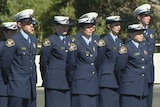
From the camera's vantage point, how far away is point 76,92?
9.77 metres

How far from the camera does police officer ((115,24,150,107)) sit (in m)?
9.48

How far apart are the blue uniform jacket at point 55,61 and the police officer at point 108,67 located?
56 cm

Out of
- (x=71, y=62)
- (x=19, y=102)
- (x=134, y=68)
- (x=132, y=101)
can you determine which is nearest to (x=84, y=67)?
(x=71, y=62)

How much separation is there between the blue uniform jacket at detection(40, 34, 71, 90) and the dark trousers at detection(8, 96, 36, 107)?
2.08 feet

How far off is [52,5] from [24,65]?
1524 centimetres

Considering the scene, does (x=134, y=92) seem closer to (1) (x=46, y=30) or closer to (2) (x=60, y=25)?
(2) (x=60, y=25)

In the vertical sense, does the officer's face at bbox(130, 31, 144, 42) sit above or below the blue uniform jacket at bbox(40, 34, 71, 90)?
above

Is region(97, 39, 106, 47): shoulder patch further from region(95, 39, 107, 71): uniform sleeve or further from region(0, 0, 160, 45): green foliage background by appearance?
region(0, 0, 160, 45): green foliage background

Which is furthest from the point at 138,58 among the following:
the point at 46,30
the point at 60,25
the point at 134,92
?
the point at 46,30

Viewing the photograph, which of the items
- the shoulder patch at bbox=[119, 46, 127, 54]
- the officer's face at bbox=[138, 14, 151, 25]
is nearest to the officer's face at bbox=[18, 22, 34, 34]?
the shoulder patch at bbox=[119, 46, 127, 54]

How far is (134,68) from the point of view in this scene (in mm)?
9547

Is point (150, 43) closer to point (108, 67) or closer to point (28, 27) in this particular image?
point (108, 67)

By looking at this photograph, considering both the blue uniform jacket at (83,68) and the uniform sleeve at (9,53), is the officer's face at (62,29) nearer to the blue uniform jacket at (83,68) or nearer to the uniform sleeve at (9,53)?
the blue uniform jacket at (83,68)

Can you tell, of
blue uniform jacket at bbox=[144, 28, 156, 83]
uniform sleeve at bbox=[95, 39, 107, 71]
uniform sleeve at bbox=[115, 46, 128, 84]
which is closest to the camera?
uniform sleeve at bbox=[115, 46, 128, 84]
